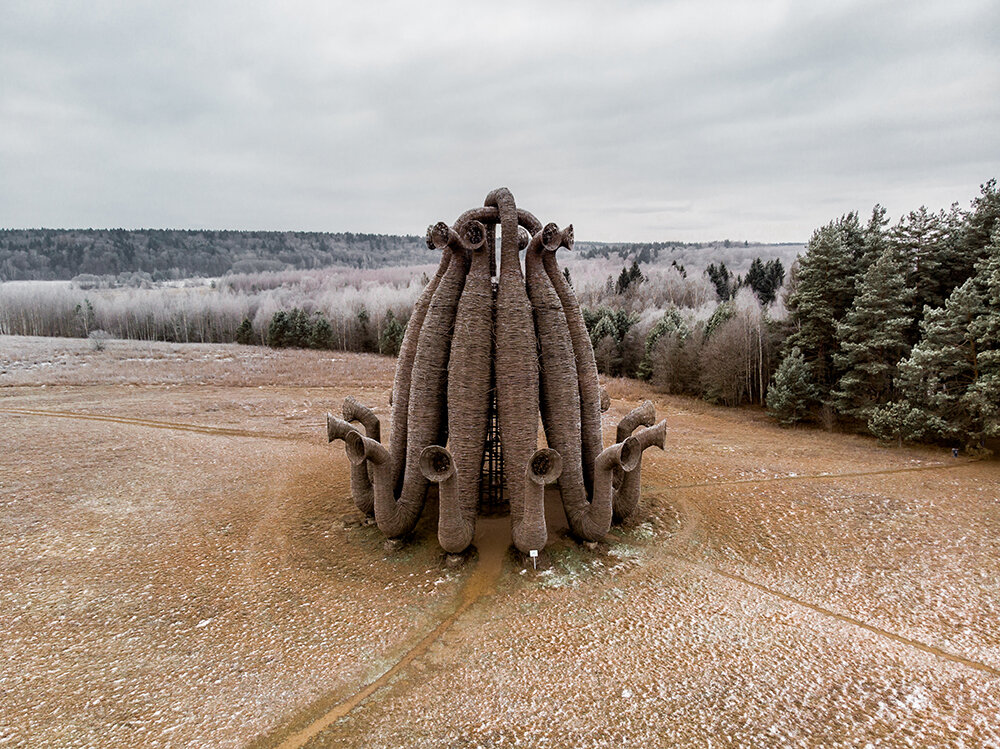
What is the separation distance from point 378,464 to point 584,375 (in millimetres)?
5353

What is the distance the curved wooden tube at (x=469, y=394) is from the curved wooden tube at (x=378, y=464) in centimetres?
148

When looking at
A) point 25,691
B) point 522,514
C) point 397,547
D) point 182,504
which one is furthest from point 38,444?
point 522,514

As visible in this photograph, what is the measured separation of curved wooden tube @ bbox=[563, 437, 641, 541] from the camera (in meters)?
10.4

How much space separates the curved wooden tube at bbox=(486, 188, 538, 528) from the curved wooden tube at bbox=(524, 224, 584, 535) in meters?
0.58

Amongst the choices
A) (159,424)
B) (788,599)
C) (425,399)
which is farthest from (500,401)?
(159,424)

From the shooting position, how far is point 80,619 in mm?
9211

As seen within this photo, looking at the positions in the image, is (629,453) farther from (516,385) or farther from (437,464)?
(437,464)

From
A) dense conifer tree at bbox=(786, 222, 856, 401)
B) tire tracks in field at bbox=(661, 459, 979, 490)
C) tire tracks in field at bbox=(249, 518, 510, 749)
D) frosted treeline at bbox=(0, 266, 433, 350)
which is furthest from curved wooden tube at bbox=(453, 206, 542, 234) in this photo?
frosted treeline at bbox=(0, 266, 433, 350)

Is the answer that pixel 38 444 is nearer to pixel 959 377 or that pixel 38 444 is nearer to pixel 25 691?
pixel 25 691

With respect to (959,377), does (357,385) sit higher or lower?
lower

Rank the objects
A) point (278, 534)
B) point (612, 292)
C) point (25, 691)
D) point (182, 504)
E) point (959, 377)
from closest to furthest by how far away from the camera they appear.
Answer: point (25, 691) → point (278, 534) → point (182, 504) → point (959, 377) → point (612, 292)

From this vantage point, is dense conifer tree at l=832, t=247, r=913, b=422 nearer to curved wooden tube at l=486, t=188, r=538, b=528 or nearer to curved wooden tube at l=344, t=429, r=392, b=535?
curved wooden tube at l=486, t=188, r=538, b=528

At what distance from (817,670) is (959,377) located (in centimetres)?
1955

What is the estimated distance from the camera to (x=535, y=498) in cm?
1016
